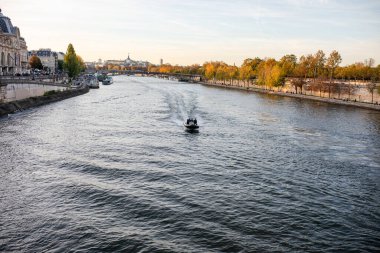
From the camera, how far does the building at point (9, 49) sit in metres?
114

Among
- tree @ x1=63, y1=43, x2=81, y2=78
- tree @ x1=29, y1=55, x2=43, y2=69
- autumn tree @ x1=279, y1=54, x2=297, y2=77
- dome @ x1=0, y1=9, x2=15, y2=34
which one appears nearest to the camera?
dome @ x1=0, y1=9, x2=15, y2=34

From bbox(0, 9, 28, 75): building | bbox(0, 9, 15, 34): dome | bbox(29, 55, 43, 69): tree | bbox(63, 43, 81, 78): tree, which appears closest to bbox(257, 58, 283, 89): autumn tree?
bbox(63, 43, 81, 78): tree

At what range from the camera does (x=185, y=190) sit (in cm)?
2784

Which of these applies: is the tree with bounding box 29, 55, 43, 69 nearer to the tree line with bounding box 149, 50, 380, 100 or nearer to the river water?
the tree line with bounding box 149, 50, 380, 100

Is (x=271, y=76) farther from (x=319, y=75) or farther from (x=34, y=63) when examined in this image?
(x=34, y=63)

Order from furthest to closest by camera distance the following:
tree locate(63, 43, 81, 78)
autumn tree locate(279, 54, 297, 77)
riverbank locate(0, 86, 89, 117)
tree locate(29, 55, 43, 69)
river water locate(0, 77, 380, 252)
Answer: tree locate(29, 55, 43, 69) → autumn tree locate(279, 54, 297, 77) → tree locate(63, 43, 81, 78) → riverbank locate(0, 86, 89, 117) → river water locate(0, 77, 380, 252)

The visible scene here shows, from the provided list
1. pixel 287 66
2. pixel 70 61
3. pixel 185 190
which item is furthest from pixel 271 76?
pixel 185 190

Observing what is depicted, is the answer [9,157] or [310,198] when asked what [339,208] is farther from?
[9,157]

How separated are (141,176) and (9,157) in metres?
14.7

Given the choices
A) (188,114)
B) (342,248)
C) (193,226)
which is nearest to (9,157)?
(193,226)

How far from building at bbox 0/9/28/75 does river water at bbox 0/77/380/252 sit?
2791 inches

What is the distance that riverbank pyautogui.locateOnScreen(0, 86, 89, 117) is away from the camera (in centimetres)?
6464

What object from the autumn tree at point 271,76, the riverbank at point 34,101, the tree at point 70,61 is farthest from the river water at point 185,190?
the autumn tree at point 271,76

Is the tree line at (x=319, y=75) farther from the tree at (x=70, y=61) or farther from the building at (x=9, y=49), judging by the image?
the building at (x=9, y=49)
